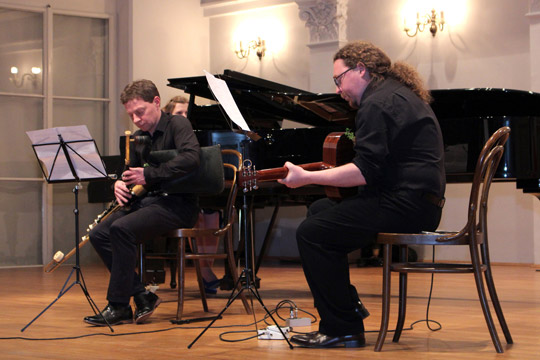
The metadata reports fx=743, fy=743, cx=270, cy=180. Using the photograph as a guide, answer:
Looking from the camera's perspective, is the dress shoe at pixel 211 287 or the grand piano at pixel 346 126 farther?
the dress shoe at pixel 211 287

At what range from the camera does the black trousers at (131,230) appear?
3.80 meters

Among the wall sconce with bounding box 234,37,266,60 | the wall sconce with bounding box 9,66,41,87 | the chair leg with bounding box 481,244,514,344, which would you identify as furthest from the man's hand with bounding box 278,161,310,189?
the wall sconce with bounding box 234,37,266,60

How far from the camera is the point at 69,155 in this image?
3.77 meters

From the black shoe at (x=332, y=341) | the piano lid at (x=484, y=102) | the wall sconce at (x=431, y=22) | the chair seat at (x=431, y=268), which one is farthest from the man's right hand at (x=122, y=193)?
the wall sconce at (x=431, y=22)

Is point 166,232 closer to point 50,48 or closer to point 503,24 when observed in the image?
point 503,24

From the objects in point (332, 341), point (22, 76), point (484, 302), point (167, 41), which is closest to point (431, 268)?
point (484, 302)

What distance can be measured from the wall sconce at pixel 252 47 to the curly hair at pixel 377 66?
6.52m

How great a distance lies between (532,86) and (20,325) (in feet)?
17.8

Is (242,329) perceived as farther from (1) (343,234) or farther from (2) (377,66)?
(2) (377,66)

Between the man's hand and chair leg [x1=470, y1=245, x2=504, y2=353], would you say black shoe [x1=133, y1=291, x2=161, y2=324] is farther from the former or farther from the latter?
chair leg [x1=470, y1=245, x2=504, y2=353]

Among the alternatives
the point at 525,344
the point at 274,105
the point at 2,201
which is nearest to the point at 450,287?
the point at 274,105

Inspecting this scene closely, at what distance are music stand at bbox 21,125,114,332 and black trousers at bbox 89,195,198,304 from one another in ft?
0.58

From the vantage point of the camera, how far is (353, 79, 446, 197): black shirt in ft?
9.80

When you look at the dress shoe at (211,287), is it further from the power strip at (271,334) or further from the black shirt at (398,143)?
the black shirt at (398,143)
